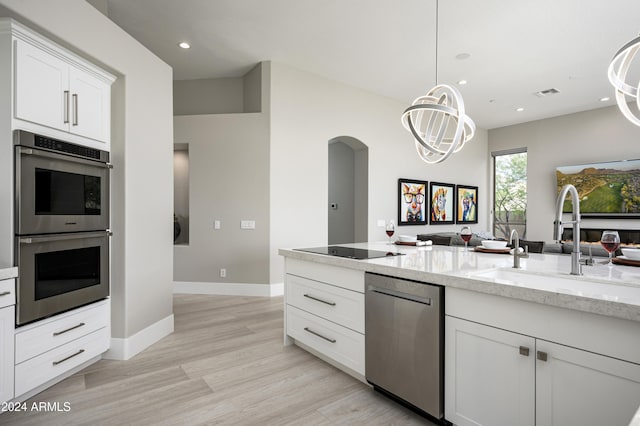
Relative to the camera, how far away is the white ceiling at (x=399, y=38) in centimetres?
353

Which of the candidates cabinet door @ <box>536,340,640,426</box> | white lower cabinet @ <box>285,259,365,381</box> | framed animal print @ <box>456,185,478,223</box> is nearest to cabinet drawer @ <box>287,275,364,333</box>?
white lower cabinet @ <box>285,259,365,381</box>

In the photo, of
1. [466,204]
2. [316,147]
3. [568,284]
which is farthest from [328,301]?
[466,204]

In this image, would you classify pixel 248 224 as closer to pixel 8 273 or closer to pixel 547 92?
pixel 8 273

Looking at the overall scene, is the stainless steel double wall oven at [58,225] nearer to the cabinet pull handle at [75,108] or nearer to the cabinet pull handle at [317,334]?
the cabinet pull handle at [75,108]

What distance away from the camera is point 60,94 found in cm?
226

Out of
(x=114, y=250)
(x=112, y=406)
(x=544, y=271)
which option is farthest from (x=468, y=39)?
Answer: (x=112, y=406)

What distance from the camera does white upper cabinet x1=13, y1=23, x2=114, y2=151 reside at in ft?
6.66

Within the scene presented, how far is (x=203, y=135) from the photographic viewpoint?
4.92 metres

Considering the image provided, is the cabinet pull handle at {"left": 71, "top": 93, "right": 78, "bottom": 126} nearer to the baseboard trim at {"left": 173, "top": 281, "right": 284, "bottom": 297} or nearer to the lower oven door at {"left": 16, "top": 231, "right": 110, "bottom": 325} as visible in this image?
the lower oven door at {"left": 16, "top": 231, "right": 110, "bottom": 325}

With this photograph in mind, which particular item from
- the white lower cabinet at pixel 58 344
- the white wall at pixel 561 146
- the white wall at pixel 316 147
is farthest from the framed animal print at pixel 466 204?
the white lower cabinet at pixel 58 344

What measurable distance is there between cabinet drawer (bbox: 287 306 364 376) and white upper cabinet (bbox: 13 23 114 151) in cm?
209

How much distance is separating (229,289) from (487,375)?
12.9ft

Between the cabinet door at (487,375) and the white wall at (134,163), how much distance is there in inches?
97.4

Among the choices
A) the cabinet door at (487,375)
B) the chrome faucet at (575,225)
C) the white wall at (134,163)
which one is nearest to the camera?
the cabinet door at (487,375)
